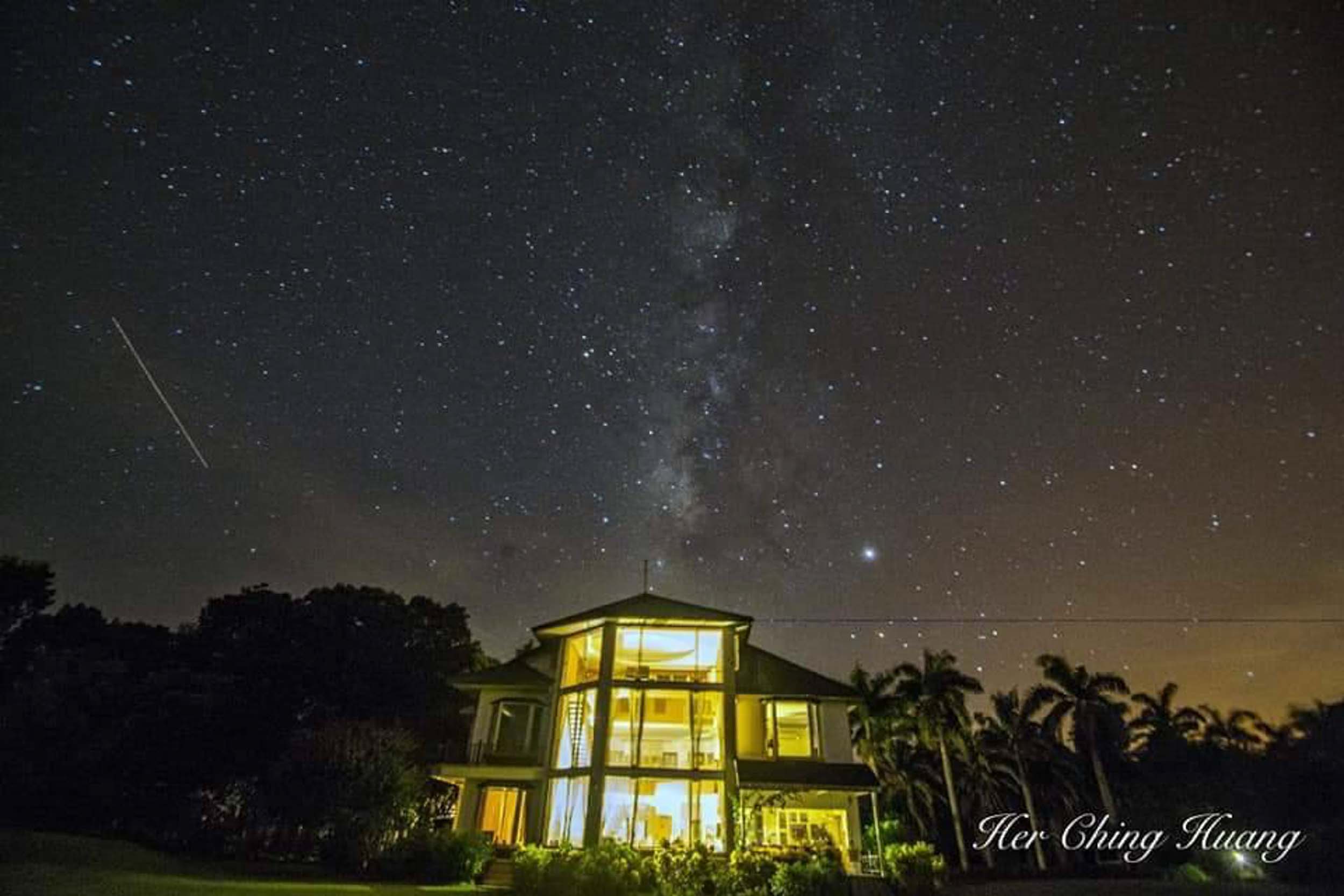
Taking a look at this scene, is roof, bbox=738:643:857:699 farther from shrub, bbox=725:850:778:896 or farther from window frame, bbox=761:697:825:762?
shrub, bbox=725:850:778:896

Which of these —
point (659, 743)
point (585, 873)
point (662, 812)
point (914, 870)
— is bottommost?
point (585, 873)

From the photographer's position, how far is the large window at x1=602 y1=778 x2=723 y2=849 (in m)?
22.9

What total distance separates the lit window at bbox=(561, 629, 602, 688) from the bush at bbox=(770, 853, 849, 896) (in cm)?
1155

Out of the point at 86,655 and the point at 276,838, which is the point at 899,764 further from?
the point at 86,655

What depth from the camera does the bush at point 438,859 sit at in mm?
20891

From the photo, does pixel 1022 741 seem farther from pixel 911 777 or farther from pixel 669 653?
pixel 669 653

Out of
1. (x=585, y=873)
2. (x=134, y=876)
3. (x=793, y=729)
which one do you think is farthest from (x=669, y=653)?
(x=134, y=876)

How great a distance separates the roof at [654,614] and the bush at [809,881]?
9354 millimetres

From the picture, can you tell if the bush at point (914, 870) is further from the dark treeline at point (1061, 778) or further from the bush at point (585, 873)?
the dark treeline at point (1061, 778)

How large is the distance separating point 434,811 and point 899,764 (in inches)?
1043

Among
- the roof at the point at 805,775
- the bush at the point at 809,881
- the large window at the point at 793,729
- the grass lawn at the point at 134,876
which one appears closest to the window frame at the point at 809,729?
the large window at the point at 793,729

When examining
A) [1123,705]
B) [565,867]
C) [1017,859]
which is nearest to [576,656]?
[565,867]

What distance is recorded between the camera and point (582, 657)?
93.9ft

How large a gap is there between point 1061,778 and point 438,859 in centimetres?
3859
